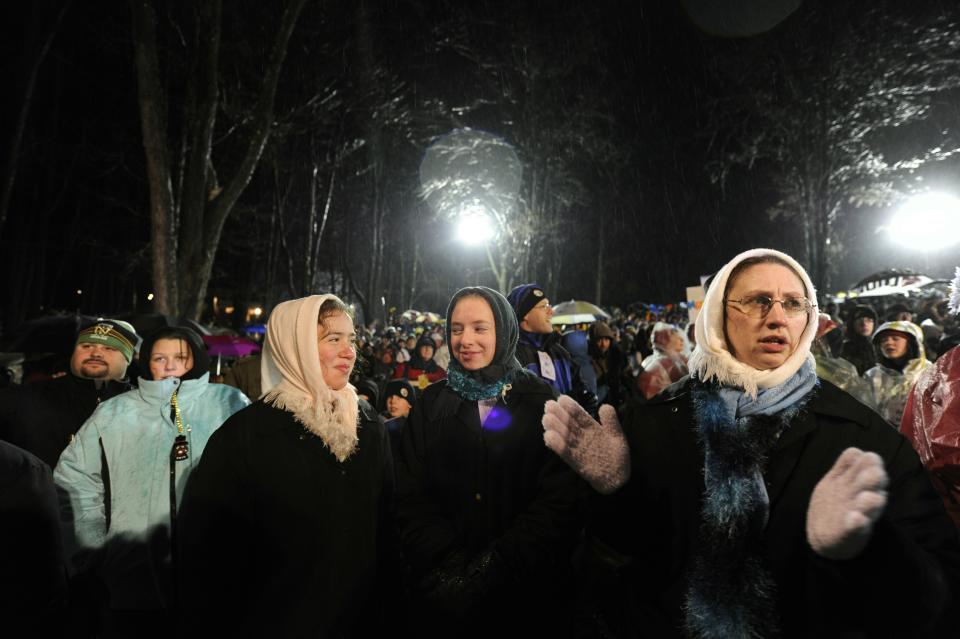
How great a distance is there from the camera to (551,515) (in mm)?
2350

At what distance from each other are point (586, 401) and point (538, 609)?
256 cm

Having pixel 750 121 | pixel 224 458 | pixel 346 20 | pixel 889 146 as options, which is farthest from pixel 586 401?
pixel 889 146

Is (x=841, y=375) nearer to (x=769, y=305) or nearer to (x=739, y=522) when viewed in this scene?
(x=769, y=305)

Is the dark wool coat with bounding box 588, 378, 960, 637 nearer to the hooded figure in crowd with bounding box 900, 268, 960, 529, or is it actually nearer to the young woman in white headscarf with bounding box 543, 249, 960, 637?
the young woman in white headscarf with bounding box 543, 249, 960, 637

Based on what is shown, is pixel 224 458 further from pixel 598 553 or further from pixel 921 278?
pixel 921 278

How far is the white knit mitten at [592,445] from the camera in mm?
1839

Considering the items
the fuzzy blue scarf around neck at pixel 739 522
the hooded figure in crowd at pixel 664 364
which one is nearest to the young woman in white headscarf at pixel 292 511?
the fuzzy blue scarf around neck at pixel 739 522

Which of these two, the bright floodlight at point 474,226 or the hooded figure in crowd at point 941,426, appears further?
the bright floodlight at point 474,226

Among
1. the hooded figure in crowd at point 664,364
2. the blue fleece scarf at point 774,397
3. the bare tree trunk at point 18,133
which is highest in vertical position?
the bare tree trunk at point 18,133

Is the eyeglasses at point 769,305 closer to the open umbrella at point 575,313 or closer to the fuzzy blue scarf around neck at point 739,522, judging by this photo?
the fuzzy blue scarf around neck at point 739,522

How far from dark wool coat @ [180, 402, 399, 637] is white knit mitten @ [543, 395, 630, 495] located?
3.25 ft

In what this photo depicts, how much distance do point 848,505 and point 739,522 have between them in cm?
38

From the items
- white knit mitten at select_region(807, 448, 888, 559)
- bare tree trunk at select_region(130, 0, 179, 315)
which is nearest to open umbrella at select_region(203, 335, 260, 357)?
bare tree trunk at select_region(130, 0, 179, 315)

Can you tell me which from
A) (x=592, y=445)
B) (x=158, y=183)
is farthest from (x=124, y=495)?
(x=158, y=183)
